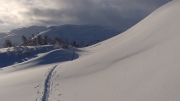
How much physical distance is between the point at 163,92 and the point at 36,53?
93.1 ft

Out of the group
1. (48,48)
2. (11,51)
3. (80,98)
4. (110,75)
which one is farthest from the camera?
(48,48)

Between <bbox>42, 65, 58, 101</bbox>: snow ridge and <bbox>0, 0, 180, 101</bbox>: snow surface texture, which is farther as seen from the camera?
<bbox>42, 65, 58, 101</bbox>: snow ridge

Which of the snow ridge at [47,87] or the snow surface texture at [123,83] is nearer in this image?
the snow surface texture at [123,83]

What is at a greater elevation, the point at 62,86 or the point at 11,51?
the point at 11,51

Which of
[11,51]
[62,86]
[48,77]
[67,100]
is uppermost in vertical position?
[11,51]

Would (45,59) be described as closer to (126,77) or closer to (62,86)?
(62,86)

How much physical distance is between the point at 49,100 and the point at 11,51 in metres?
24.6

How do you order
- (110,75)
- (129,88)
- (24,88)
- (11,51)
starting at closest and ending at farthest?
(129,88) < (110,75) < (24,88) < (11,51)

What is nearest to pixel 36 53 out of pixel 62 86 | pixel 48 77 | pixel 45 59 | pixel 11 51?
pixel 11 51

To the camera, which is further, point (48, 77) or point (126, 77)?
point (48, 77)

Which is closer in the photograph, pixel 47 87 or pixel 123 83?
pixel 123 83

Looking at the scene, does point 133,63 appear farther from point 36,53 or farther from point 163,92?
point 36,53

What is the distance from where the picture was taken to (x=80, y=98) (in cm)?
634

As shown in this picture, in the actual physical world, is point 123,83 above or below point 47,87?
below
